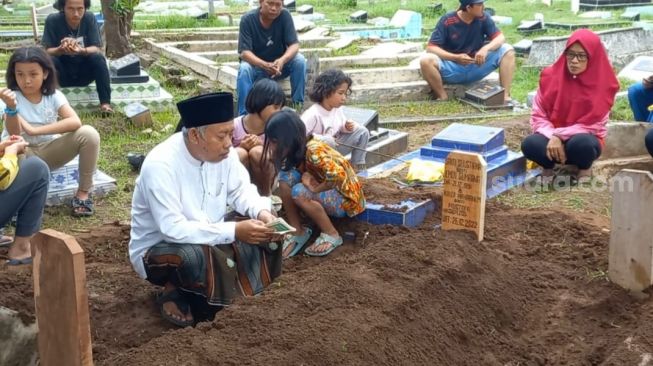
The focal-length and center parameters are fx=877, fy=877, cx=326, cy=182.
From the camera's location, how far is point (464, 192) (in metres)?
5.15

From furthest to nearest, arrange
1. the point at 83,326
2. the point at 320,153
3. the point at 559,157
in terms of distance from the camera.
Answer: the point at 559,157
the point at 320,153
the point at 83,326

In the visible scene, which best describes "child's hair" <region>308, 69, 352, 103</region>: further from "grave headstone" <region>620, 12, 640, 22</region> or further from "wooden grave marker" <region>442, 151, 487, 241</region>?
"grave headstone" <region>620, 12, 640, 22</region>

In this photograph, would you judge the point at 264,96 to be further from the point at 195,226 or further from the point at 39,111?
the point at 195,226

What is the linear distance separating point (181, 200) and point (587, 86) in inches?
151

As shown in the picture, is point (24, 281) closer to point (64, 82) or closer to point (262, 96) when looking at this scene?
point (262, 96)

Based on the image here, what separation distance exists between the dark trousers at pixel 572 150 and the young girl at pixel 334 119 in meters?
1.31

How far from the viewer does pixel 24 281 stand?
4.93 m

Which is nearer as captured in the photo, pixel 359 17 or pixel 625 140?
pixel 625 140

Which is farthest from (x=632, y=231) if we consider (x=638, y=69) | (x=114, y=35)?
(x=114, y=35)

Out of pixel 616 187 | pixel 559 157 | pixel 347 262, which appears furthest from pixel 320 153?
pixel 559 157

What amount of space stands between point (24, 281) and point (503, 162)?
3705 mm

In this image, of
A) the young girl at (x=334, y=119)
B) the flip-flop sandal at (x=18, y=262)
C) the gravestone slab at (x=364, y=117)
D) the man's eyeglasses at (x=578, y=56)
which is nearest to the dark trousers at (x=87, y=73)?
the gravestone slab at (x=364, y=117)

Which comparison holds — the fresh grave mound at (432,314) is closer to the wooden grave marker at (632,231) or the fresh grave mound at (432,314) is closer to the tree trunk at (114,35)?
the wooden grave marker at (632,231)

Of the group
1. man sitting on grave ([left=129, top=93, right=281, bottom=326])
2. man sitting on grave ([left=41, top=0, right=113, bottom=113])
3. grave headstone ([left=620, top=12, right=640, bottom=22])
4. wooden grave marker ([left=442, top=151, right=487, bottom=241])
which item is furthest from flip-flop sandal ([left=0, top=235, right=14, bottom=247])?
grave headstone ([left=620, top=12, right=640, bottom=22])
